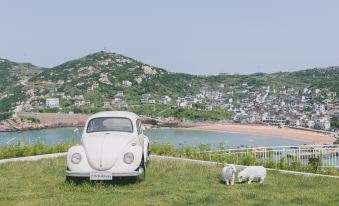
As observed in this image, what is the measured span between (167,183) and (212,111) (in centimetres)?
13734

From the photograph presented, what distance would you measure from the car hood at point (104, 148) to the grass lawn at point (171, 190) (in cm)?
52

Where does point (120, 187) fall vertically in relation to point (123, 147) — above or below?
below

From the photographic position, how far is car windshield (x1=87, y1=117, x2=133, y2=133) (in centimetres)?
1205

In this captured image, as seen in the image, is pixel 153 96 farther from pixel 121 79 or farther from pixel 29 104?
pixel 29 104

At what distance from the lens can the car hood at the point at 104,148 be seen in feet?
34.7

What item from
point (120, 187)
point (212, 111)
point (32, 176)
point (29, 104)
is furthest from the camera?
point (29, 104)

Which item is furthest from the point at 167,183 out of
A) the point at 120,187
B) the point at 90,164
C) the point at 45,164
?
the point at 45,164

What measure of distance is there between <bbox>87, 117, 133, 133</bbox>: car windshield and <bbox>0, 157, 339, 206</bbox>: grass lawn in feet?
4.70

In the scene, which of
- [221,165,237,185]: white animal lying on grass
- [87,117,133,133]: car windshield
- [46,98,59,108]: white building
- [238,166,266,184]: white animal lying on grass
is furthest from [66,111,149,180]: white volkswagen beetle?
[46,98,59,108]: white building

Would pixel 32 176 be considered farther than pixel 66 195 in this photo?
Yes

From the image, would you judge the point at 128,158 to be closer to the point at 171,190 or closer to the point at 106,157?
the point at 106,157

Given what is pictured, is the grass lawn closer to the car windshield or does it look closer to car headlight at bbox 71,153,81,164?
car headlight at bbox 71,153,81,164

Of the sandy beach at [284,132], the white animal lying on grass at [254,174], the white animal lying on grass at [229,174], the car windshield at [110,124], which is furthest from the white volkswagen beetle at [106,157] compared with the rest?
the sandy beach at [284,132]

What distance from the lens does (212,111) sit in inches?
5802
